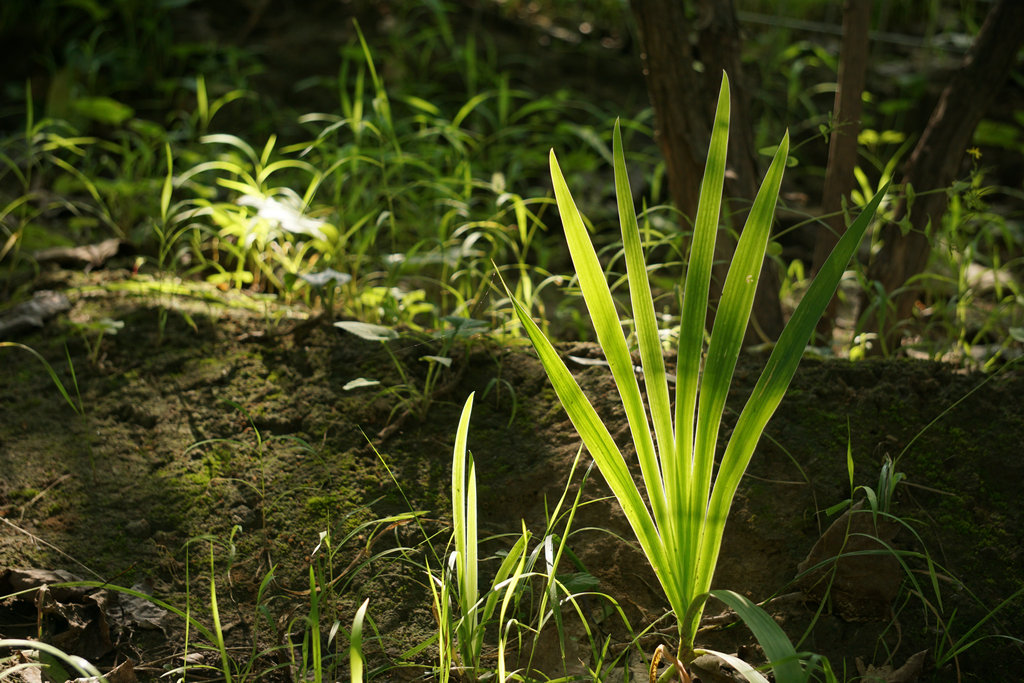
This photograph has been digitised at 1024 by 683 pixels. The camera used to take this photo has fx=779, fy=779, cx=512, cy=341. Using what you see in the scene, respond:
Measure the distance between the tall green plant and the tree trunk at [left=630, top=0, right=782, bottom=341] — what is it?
→ 0.86m

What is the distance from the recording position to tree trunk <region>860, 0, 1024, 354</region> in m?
1.87

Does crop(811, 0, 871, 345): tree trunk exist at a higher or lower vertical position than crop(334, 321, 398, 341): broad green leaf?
higher

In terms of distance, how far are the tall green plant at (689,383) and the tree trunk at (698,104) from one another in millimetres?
862

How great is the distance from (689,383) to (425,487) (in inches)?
22.9

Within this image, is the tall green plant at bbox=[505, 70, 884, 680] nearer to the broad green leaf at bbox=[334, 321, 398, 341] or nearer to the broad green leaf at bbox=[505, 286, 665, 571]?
the broad green leaf at bbox=[505, 286, 665, 571]

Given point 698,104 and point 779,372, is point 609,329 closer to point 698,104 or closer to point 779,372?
point 779,372

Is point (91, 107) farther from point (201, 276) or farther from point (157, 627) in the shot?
point (157, 627)

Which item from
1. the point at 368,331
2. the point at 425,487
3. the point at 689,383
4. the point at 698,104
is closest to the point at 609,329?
the point at 689,383

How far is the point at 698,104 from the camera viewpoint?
1.88 m

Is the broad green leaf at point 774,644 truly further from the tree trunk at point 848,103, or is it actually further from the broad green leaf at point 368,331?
the tree trunk at point 848,103

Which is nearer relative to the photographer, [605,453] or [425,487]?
[605,453]

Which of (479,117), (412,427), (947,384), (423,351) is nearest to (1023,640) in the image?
(947,384)

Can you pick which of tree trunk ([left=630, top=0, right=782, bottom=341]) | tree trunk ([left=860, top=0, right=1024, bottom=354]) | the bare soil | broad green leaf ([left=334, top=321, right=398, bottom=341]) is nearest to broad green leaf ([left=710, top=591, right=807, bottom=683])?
the bare soil

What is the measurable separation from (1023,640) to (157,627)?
125 cm
